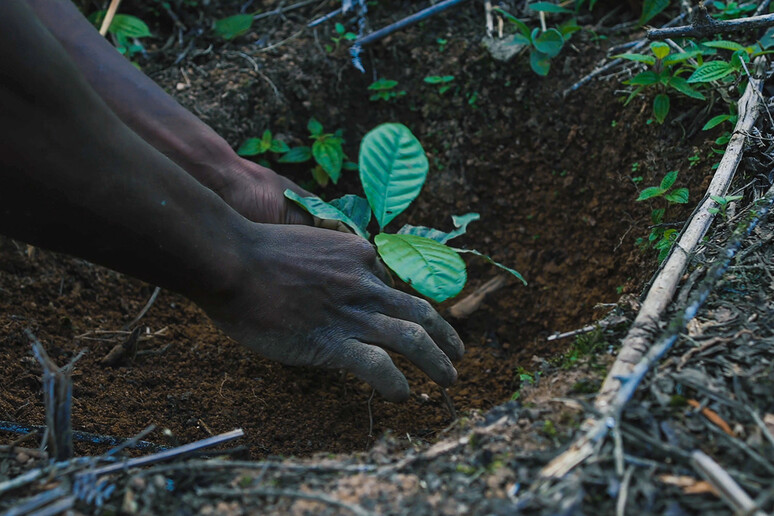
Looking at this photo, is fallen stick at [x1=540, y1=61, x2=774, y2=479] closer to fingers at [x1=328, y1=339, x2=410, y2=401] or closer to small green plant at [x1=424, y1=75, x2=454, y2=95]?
fingers at [x1=328, y1=339, x2=410, y2=401]

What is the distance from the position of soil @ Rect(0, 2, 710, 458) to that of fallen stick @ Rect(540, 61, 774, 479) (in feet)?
0.47

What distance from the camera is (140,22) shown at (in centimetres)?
224

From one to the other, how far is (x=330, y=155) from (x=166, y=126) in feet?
1.75

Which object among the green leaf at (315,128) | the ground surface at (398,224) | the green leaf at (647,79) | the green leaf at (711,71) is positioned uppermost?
the green leaf at (711,71)

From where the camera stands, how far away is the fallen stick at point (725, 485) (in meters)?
0.76

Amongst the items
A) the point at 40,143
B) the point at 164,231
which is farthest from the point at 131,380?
the point at 40,143

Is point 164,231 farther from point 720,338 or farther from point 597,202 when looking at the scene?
point 597,202

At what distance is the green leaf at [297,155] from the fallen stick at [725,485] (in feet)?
5.07

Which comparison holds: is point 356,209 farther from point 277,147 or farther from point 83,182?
point 83,182

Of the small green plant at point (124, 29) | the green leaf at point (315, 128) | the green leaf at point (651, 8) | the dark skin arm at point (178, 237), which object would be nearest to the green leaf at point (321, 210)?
the dark skin arm at point (178, 237)

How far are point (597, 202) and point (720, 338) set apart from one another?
3.05 ft

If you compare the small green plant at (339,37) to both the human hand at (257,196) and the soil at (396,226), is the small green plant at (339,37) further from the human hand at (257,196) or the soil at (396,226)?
the human hand at (257,196)

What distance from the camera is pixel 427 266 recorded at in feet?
4.74

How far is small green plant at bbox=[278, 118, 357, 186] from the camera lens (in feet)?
6.73
